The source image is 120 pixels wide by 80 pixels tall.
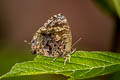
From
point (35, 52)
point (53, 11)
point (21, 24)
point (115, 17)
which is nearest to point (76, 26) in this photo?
point (53, 11)

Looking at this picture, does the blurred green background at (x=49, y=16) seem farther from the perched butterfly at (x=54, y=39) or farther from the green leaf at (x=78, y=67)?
the green leaf at (x=78, y=67)

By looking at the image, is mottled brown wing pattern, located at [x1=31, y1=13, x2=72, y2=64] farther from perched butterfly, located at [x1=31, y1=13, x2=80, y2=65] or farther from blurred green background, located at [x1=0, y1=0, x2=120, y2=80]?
blurred green background, located at [x1=0, y1=0, x2=120, y2=80]

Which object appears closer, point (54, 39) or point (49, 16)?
point (54, 39)

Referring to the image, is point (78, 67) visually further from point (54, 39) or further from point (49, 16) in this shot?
point (49, 16)

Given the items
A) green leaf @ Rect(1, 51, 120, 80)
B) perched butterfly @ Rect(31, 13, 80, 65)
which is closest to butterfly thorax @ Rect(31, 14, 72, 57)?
perched butterfly @ Rect(31, 13, 80, 65)

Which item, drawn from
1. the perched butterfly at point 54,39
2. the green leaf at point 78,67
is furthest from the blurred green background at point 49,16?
the green leaf at point 78,67

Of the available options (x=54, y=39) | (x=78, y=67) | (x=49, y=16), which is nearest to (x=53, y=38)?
(x=54, y=39)

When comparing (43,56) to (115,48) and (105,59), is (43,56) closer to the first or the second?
(105,59)
